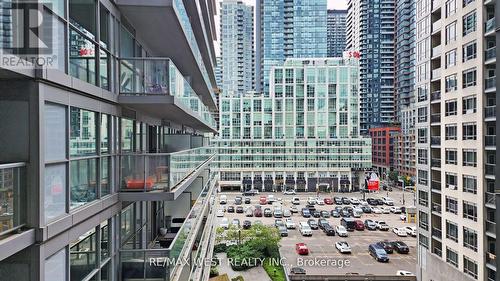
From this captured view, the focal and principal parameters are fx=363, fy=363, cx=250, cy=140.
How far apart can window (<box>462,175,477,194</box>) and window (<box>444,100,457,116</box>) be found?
13.6 feet

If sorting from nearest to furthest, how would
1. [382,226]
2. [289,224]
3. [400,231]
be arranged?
[400,231] → [382,226] → [289,224]

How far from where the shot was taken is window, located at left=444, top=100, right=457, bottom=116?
22.8 metres

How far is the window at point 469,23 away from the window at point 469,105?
3915mm

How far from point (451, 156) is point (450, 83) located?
4.67 meters

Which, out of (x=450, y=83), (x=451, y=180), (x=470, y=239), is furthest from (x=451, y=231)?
(x=450, y=83)

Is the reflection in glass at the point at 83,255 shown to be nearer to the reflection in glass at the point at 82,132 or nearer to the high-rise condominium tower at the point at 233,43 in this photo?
the reflection in glass at the point at 82,132

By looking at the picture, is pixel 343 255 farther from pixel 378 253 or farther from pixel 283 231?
pixel 283 231

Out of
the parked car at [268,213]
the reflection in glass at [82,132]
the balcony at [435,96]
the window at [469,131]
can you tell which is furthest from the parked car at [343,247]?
the reflection in glass at [82,132]

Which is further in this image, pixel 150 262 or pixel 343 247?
pixel 343 247

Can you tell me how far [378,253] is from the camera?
→ 34.2 meters

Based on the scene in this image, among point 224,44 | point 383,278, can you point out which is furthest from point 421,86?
point 224,44

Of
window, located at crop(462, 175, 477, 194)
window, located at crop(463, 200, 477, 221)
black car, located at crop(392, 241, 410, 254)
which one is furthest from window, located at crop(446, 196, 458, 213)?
black car, located at crop(392, 241, 410, 254)

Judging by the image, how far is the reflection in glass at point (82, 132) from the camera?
5.00 meters

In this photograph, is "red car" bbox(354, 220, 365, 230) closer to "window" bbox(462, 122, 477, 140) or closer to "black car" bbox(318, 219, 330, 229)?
"black car" bbox(318, 219, 330, 229)
